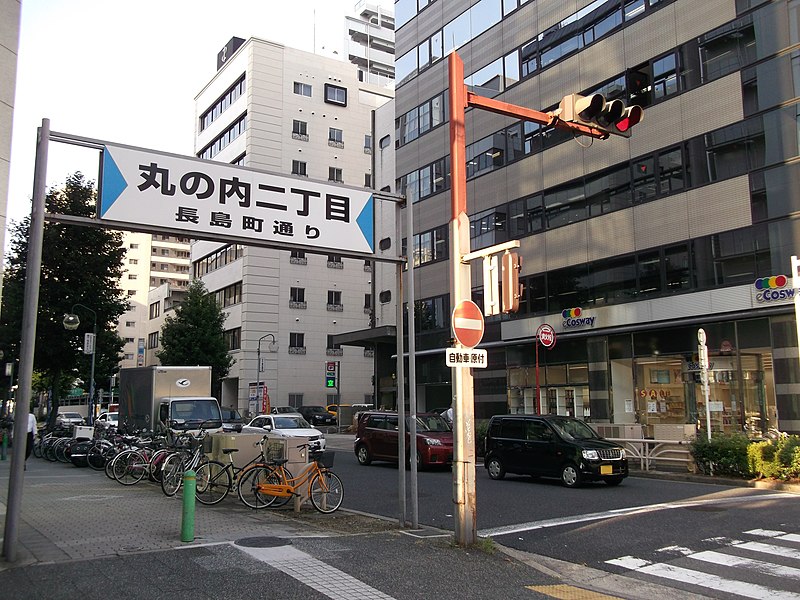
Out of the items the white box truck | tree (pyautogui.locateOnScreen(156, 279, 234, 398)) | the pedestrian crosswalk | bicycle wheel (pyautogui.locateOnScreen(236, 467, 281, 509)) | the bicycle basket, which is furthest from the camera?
tree (pyautogui.locateOnScreen(156, 279, 234, 398))

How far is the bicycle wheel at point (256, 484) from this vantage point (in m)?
11.7

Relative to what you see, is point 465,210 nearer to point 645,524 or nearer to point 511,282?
point 511,282

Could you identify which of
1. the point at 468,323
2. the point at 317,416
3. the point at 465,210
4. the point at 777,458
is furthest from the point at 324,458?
the point at 317,416

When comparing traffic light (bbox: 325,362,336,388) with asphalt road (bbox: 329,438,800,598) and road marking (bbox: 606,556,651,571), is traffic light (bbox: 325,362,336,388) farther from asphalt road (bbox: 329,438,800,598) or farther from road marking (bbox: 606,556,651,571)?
road marking (bbox: 606,556,651,571)

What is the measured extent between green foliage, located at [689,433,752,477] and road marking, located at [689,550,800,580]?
28.0 feet

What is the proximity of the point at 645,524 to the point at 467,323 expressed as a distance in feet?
15.6

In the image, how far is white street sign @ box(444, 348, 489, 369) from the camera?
28.9 ft

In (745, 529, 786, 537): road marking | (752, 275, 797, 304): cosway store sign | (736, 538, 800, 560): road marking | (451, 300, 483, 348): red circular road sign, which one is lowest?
(736, 538, 800, 560): road marking

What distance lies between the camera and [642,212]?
25.6 meters

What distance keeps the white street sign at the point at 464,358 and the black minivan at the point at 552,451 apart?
25.2 ft

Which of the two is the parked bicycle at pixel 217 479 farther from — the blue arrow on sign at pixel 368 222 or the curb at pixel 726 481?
the curb at pixel 726 481

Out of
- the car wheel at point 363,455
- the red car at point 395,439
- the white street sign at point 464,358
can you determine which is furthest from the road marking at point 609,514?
the car wheel at point 363,455

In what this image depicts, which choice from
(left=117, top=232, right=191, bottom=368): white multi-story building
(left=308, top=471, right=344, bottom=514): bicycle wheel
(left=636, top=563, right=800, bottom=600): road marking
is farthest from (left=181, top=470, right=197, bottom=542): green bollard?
(left=117, top=232, right=191, bottom=368): white multi-story building

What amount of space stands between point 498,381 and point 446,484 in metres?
15.7
